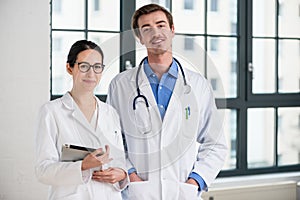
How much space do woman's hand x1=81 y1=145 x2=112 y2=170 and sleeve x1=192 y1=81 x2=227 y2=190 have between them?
17.9 inches

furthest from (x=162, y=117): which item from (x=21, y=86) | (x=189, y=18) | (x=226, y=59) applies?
(x=226, y=59)

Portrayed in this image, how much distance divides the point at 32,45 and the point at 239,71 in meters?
1.52

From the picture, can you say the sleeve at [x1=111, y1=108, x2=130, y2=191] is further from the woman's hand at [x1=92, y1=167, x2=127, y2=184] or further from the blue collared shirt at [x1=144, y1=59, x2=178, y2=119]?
the blue collared shirt at [x1=144, y1=59, x2=178, y2=119]

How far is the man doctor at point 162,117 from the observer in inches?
70.9

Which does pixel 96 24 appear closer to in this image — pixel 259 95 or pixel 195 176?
pixel 259 95

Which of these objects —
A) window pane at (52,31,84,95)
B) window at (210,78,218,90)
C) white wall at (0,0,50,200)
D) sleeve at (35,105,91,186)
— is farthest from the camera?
window pane at (52,31,84,95)

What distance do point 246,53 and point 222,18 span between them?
11.9 inches

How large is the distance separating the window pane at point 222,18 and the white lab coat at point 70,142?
6.87ft

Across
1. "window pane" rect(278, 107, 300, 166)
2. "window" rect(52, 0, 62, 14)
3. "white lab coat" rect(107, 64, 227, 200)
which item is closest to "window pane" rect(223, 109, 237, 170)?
"window pane" rect(278, 107, 300, 166)

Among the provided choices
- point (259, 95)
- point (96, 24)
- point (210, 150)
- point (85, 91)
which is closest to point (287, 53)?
point (259, 95)

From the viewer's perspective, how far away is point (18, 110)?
115 inches

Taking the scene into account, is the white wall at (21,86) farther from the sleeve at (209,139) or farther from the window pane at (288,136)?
the window pane at (288,136)

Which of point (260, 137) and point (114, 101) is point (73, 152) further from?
point (260, 137)

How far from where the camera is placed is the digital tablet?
1619 millimetres
